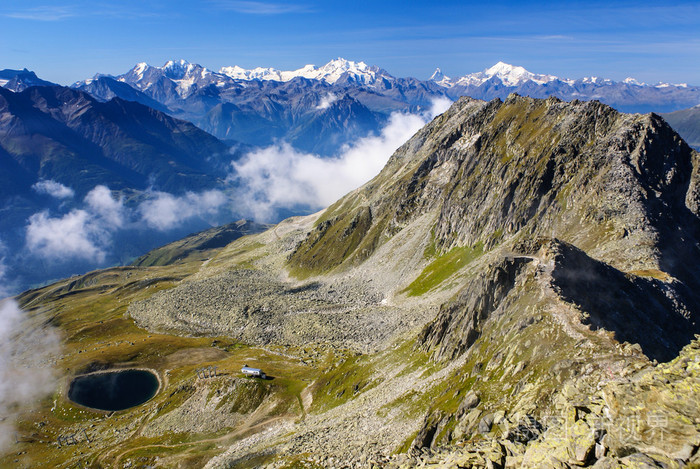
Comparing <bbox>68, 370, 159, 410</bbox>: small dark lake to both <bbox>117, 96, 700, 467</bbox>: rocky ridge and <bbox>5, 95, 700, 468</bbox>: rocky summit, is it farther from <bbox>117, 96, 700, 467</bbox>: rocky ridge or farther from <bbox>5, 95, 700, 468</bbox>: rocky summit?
<bbox>117, 96, 700, 467</bbox>: rocky ridge

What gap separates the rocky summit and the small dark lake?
3957mm

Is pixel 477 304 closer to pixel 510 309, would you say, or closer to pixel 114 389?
pixel 510 309

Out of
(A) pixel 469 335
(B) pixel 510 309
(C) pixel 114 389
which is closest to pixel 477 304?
(A) pixel 469 335

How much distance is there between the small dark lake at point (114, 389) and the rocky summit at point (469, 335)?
396 cm

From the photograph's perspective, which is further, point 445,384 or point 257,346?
point 257,346

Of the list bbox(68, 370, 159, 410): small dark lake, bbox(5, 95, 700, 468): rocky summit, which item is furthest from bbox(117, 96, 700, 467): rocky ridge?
bbox(68, 370, 159, 410): small dark lake

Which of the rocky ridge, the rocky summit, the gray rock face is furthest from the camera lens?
the gray rock face

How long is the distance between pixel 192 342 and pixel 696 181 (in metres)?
161

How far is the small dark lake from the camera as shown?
11744 cm

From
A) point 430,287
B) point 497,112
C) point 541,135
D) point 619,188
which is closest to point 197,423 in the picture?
point 430,287

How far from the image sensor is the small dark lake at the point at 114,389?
117438 mm

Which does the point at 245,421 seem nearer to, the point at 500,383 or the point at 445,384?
the point at 445,384

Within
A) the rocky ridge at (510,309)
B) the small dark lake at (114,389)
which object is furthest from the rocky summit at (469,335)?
the small dark lake at (114,389)

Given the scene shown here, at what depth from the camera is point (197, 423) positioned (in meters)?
89.6
